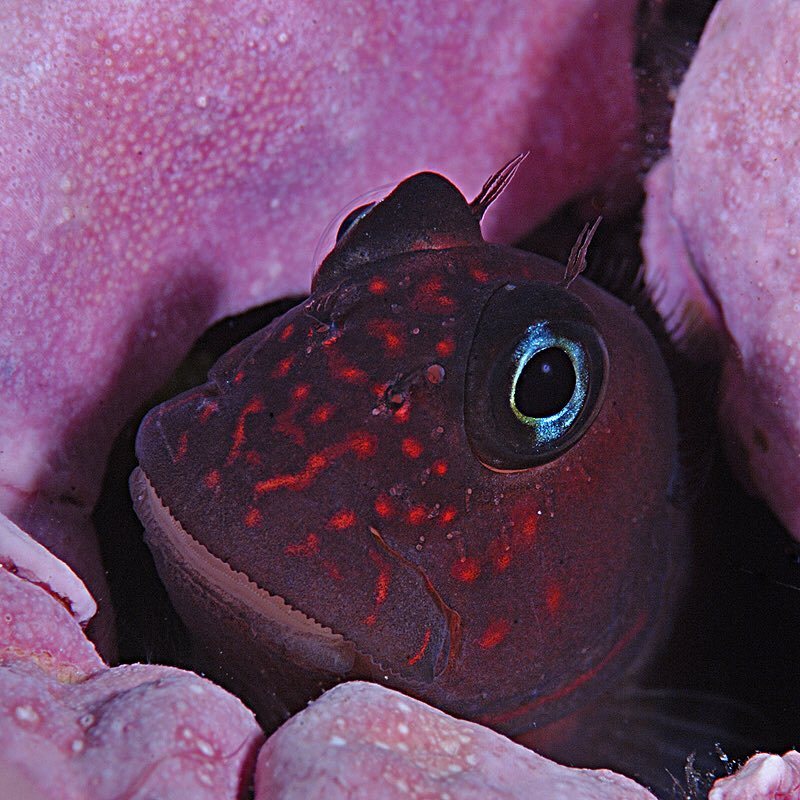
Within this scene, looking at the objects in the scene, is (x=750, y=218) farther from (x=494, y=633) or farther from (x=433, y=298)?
(x=494, y=633)

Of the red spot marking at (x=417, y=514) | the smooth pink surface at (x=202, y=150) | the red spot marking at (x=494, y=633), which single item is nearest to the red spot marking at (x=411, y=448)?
the red spot marking at (x=417, y=514)

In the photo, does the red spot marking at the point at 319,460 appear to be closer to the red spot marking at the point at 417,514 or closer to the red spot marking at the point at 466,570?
the red spot marking at the point at 417,514

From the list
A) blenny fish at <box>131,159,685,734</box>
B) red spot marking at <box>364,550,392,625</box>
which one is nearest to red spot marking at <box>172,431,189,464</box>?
blenny fish at <box>131,159,685,734</box>

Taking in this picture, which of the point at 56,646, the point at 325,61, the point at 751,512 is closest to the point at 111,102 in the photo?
the point at 325,61

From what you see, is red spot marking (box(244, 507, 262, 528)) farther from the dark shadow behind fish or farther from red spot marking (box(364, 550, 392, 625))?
the dark shadow behind fish

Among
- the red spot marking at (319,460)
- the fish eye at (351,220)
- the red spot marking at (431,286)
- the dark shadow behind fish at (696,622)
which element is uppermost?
the fish eye at (351,220)

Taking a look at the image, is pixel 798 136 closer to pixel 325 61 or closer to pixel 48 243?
pixel 325 61
